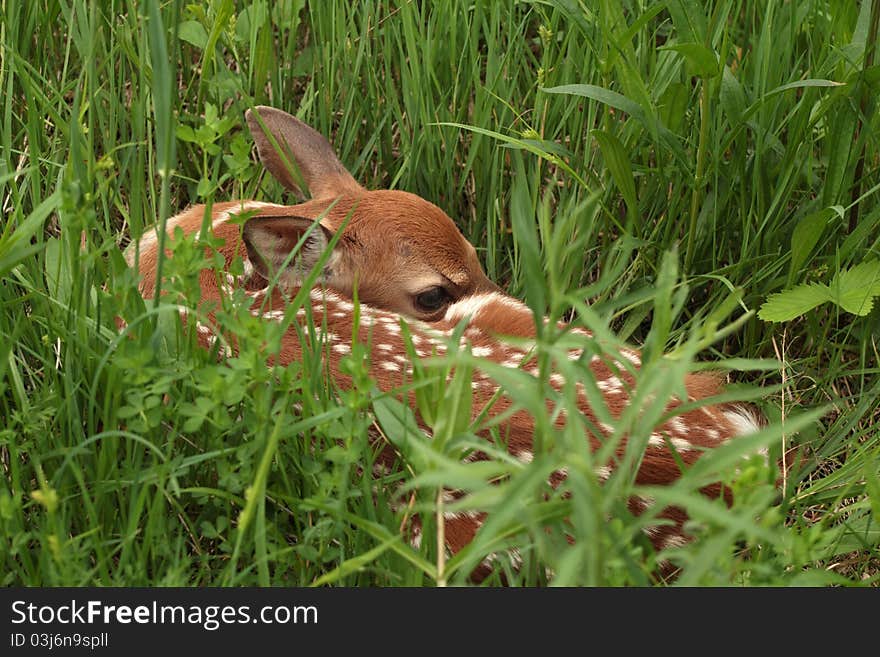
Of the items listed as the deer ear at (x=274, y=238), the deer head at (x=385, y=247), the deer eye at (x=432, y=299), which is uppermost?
the deer ear at (x=274, y=238)

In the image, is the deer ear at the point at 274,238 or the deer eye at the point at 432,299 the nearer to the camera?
the deer ear at the point at 274,238

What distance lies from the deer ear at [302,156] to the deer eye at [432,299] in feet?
1.30

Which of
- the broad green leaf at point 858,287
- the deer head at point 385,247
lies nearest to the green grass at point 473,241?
the broad green leaf at point 858,287

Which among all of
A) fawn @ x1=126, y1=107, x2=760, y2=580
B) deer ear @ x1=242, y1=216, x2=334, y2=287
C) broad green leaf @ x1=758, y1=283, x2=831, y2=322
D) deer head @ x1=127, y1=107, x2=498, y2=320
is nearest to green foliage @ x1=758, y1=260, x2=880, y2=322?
broad green leaf @ x1=758, y1=283, x2=831, y2=322

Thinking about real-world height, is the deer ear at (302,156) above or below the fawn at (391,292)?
above

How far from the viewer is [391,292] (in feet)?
11.7

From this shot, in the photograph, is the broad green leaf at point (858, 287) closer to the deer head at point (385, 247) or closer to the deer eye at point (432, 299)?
the deer head at point (385, 247)

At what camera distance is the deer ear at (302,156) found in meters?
3.67

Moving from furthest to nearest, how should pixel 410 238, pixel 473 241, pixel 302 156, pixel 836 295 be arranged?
pixel 473 241 → pixel 302 156 → pixel 410 238 → pixel 836 295

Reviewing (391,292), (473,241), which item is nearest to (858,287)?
(473,241)

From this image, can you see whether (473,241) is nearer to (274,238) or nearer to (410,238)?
(410,238)

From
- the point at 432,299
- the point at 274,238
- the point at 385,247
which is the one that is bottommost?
the point at 432,299

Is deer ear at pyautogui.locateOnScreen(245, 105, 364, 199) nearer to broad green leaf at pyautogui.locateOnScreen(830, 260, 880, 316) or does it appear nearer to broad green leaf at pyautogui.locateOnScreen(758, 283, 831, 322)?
broad green leaf at pyautogui.locateOnScreen(758, 283, 831, 322)

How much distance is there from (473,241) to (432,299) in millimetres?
332
